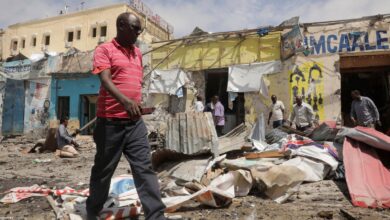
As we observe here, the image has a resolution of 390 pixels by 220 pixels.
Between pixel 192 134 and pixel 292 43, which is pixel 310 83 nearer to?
pixel 292 43

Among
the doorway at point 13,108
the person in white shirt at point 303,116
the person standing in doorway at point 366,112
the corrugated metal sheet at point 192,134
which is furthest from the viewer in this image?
the doorway at point 13,108

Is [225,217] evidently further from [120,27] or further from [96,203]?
[120,27]

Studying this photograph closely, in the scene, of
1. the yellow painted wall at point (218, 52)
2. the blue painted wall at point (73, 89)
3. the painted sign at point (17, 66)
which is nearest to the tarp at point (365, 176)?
the yellow painted wall at point (218, 52)

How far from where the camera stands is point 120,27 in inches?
101

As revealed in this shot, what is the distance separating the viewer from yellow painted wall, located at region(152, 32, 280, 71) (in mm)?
11734

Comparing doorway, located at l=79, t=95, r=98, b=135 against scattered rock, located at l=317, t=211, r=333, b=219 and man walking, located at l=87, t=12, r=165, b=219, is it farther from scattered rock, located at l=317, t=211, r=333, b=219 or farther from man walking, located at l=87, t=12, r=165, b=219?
scattered rock, located at l=317, t=211, r=333, b=219

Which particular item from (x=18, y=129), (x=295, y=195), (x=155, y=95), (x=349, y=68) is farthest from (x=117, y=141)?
(x=18, y=129)

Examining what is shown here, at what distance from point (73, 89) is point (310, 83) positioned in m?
11.7

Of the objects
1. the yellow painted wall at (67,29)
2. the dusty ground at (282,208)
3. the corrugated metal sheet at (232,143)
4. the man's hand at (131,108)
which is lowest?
the dusty ground at (282,208)

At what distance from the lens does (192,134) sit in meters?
4.58

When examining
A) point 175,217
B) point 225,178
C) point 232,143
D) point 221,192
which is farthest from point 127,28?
point 232,143

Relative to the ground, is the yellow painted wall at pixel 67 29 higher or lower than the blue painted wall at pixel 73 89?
higher

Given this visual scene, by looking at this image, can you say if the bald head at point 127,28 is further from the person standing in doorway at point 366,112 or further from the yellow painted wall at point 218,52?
the yellow painted wall at point 218,52

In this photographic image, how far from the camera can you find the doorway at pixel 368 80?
10219 mm
